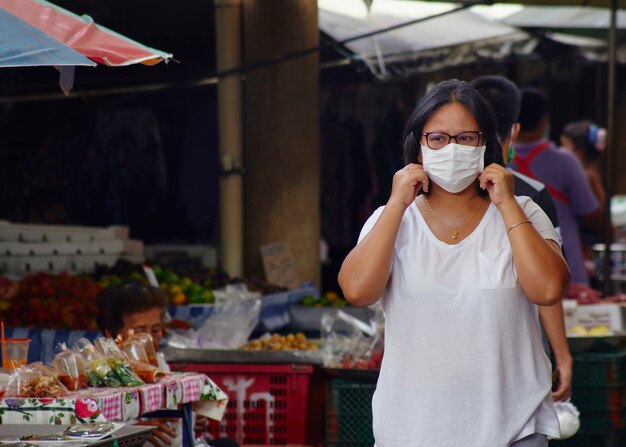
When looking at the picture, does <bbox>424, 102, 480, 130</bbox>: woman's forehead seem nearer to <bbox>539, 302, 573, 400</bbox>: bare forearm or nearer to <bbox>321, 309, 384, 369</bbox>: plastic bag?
<bbox>539, 302, 573, 400</bbox>: bare forearm

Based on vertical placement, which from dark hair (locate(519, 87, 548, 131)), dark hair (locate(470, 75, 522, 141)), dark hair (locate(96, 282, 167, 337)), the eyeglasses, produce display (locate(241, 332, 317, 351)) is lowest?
produce display (locate(241, 332, 317, 351))

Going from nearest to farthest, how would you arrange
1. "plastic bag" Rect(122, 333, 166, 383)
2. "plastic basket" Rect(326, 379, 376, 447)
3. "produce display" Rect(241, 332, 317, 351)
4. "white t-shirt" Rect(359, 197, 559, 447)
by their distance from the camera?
1. "white t-shirt" Rect(359, 197, 559, 447)
2. "plastic bag" Rect(122, 333, 166, 383)
3. "plastic basket" Rect(326, 379, 376, 447)
4. "produce display" Rect(241, 332, 317, 351)

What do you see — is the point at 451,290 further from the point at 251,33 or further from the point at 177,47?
the point at 177,47

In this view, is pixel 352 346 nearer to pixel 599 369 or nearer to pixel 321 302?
pixel 599 369

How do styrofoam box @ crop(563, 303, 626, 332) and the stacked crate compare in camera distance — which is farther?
styrofoam box @ crop(563, 303, 626, 332)

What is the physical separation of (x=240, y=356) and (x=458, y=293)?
3189 millimetres

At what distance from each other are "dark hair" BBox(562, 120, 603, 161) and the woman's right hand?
7.50 metres

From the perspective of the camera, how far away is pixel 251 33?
9648 mm

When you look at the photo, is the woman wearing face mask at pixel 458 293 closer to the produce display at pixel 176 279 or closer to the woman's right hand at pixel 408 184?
the woman's right hand at pixel 408 184

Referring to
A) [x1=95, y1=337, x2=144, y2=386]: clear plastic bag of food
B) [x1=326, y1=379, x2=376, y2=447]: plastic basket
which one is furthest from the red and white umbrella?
[x1=326, y1=379, x2=376, y2=447]: plastic basket

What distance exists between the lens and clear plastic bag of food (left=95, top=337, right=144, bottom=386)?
456 centimetres

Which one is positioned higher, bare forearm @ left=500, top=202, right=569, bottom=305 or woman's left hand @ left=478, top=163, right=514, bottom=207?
woman's left hand @ left=478, top=163, right=514, bottom=207

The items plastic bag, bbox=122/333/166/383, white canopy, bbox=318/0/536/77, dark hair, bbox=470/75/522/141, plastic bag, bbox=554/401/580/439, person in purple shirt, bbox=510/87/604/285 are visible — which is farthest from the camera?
white canopy, bbox=318/0/536/77

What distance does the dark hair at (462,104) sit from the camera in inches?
144
